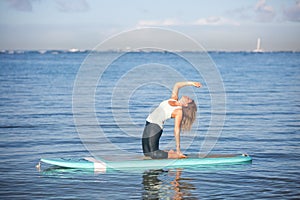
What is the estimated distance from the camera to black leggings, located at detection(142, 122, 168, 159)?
14.1m

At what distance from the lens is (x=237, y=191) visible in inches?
Answer: 478

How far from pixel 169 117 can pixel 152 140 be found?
0.74 meters

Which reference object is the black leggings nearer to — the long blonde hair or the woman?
the woman

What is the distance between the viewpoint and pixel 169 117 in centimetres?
1414

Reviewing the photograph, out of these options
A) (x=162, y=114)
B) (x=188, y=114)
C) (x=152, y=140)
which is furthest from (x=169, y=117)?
(x=152, y=140)

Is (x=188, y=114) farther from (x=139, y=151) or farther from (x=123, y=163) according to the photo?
(x=139, y=151)

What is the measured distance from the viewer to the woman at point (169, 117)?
1401 cm

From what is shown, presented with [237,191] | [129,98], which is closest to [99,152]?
[237,191]

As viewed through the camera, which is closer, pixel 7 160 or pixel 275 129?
pixel 7 160

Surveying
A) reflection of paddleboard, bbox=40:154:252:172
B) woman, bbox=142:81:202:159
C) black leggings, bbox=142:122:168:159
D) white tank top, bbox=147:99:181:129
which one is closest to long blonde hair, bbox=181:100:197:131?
woman, bbox=142:81:202:159

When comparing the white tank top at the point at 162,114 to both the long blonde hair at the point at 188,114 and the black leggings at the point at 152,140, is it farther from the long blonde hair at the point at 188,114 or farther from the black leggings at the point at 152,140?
the long blonde hair at the point at 188,114

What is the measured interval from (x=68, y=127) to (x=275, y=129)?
319 inches

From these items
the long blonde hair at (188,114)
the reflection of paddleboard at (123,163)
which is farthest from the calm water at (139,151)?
the long blonde hair at (188,114)

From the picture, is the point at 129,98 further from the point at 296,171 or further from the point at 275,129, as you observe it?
the point at 296,171
